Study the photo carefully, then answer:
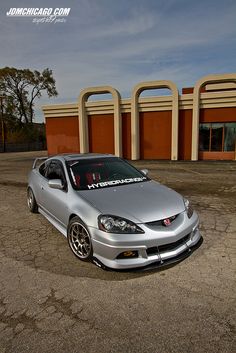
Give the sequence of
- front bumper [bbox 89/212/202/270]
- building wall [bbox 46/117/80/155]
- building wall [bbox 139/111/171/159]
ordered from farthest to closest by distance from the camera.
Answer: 1. building wall [bbox 46/117/80/155]
2. building wall [bbox 139/111/171/159]
3. front bumper [bbox 89/212/202/270]

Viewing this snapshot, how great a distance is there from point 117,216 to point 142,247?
1.58 feet

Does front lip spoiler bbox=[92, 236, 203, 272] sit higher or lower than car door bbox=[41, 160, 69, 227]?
lower

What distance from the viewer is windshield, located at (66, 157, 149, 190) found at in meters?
3.95

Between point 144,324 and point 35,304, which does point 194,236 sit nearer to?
point 144,324

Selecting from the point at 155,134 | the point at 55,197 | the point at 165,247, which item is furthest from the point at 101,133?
the point at 165,247

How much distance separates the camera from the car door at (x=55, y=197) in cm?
387

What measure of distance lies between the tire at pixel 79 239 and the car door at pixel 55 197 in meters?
0.26

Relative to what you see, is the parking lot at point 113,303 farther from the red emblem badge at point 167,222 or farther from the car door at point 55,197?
the red emblem badge at point 167,222

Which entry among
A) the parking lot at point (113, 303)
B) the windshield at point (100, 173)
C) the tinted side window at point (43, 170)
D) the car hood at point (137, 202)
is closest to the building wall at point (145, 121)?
the tinted side window at point (43, 170)

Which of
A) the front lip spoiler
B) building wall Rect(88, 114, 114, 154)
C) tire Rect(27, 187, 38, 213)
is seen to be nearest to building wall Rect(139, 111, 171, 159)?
building wall Rect(88, 114, 114, 154)

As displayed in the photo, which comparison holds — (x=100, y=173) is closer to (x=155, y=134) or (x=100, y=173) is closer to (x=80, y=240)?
(x=80, y=240)

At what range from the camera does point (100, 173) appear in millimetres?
4301

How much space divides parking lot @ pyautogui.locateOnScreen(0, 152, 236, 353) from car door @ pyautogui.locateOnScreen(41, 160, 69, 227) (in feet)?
1.71

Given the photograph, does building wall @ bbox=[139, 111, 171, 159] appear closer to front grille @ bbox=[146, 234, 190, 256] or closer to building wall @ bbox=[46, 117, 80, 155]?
building wall @ bbox=[46, 117, 80, 155]
